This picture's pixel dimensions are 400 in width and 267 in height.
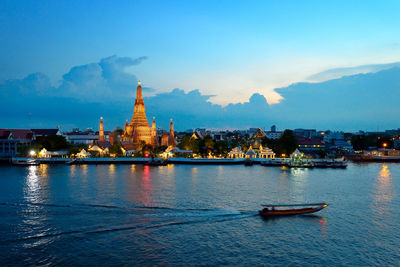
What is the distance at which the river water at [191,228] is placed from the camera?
47.9 ft

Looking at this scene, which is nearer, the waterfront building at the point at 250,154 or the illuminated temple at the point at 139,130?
the waterfront building at the point at 250,154

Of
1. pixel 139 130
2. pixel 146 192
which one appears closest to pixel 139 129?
pixel 139 130

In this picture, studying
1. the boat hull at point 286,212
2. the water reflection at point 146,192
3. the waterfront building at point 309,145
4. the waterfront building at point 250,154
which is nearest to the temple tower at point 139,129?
the waterfront building at point 250,154

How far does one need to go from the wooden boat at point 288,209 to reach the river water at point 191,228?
0.46 metres

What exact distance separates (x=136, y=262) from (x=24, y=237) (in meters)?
6.34

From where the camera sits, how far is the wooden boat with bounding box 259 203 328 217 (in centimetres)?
2042

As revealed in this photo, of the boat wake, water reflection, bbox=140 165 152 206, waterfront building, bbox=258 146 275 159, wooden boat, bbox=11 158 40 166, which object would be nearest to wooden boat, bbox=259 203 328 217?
Answer: the boat wake

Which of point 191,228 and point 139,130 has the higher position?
point 139,130

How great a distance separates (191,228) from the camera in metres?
18.0

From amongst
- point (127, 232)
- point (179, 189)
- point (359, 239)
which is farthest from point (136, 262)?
point (179, 189)

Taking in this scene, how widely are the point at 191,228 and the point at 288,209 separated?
679 centimetres

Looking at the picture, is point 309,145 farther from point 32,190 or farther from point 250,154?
point 32,190

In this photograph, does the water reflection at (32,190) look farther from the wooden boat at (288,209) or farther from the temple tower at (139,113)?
the temple tower at (139,113)

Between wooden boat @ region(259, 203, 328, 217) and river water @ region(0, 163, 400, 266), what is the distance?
0.46 metres
